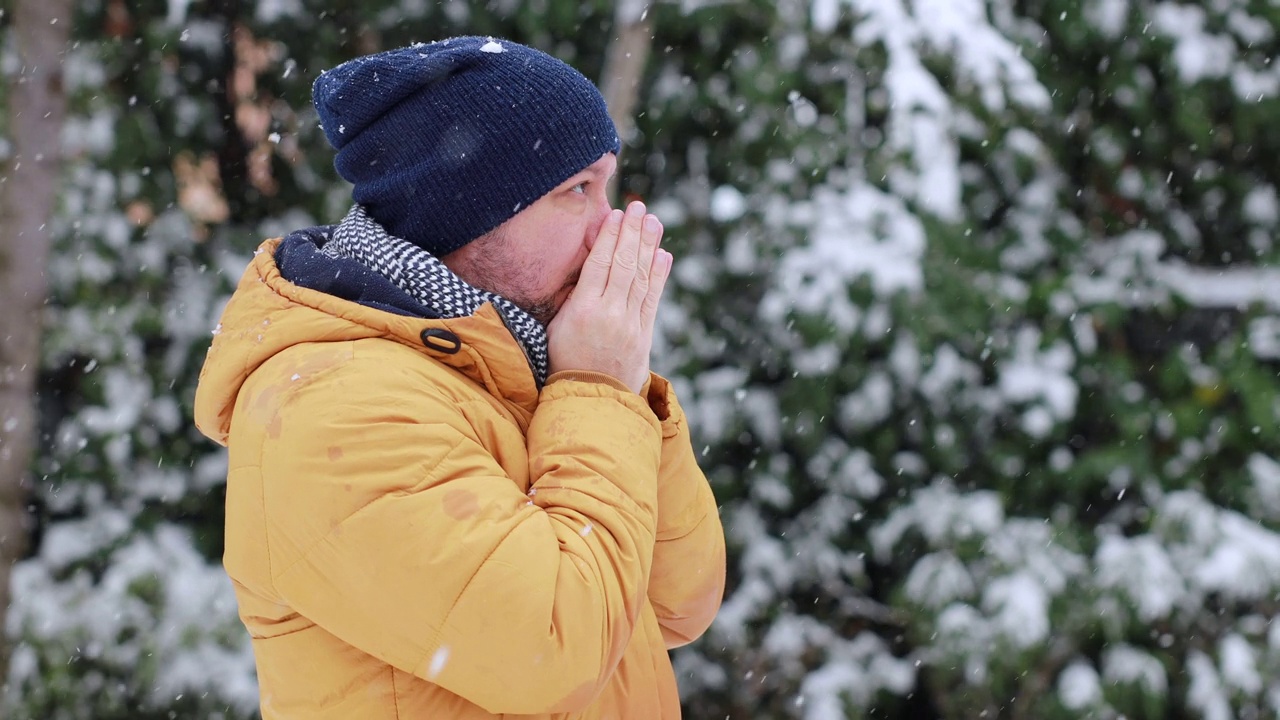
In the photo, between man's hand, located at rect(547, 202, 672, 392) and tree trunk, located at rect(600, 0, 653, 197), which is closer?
man's hand, located at rect(547, 202, 672, 392)

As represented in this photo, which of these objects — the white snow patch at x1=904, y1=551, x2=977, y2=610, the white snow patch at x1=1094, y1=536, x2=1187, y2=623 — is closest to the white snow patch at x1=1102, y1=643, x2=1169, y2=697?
the white snow patch at x1=1094, y1=536, x2=1187, y2=623

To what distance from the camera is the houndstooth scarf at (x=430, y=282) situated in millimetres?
1224

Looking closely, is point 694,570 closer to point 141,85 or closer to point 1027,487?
point 1027,487

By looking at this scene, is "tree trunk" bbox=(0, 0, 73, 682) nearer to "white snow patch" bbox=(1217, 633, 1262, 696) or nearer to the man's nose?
the man's nose

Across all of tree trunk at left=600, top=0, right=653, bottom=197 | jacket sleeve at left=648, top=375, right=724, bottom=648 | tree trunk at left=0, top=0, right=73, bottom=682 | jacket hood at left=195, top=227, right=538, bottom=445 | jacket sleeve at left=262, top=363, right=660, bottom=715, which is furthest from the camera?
tree trunk at left=600, top=0, right=653, bottom=197

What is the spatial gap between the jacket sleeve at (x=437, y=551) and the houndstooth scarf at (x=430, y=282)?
15 cm

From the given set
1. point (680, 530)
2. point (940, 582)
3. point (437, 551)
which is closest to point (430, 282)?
point (437, 551)

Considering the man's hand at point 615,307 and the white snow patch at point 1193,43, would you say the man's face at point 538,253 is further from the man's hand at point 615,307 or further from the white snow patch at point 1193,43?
the white snow patch at point 1193,43

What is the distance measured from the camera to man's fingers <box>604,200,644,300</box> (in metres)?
1.26

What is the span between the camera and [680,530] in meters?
1.41

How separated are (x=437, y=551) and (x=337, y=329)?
289 mm

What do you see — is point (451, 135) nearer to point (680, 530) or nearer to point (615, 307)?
point (615, 307)

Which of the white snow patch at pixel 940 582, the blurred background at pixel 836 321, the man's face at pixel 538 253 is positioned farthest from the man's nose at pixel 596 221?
the white snow patch at pixel 940 582

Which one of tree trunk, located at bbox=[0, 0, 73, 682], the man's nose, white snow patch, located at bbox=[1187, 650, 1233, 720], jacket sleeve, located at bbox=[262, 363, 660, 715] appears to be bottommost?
white snow patch, located at bbox=[1187, 650, 1233, 720]
